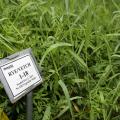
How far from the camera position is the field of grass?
162 cm

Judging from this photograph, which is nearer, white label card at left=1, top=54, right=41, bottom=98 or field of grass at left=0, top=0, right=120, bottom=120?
white label card at left=1, top=54, right=41, bottom=98

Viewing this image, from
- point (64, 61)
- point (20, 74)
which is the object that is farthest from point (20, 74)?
point (64, 61)

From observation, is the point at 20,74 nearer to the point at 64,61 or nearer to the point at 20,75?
the point at 20,75

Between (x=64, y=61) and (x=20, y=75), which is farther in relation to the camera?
(x=64, y=61)

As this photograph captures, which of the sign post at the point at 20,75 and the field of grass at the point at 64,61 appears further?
the field of grass at the point at 64,61

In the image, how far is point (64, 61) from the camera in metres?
1.75

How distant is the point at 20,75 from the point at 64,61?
0.33 meters

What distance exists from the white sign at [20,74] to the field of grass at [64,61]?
0.25 feet

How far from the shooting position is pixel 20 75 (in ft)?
4.91

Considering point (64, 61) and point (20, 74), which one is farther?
point (64, 61)

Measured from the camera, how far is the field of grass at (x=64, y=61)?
1.62 m

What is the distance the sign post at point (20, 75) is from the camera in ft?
4.66

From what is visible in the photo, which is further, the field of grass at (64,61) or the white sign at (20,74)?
the field of grass at (64,61)

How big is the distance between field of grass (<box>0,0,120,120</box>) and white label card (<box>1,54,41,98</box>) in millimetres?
79
